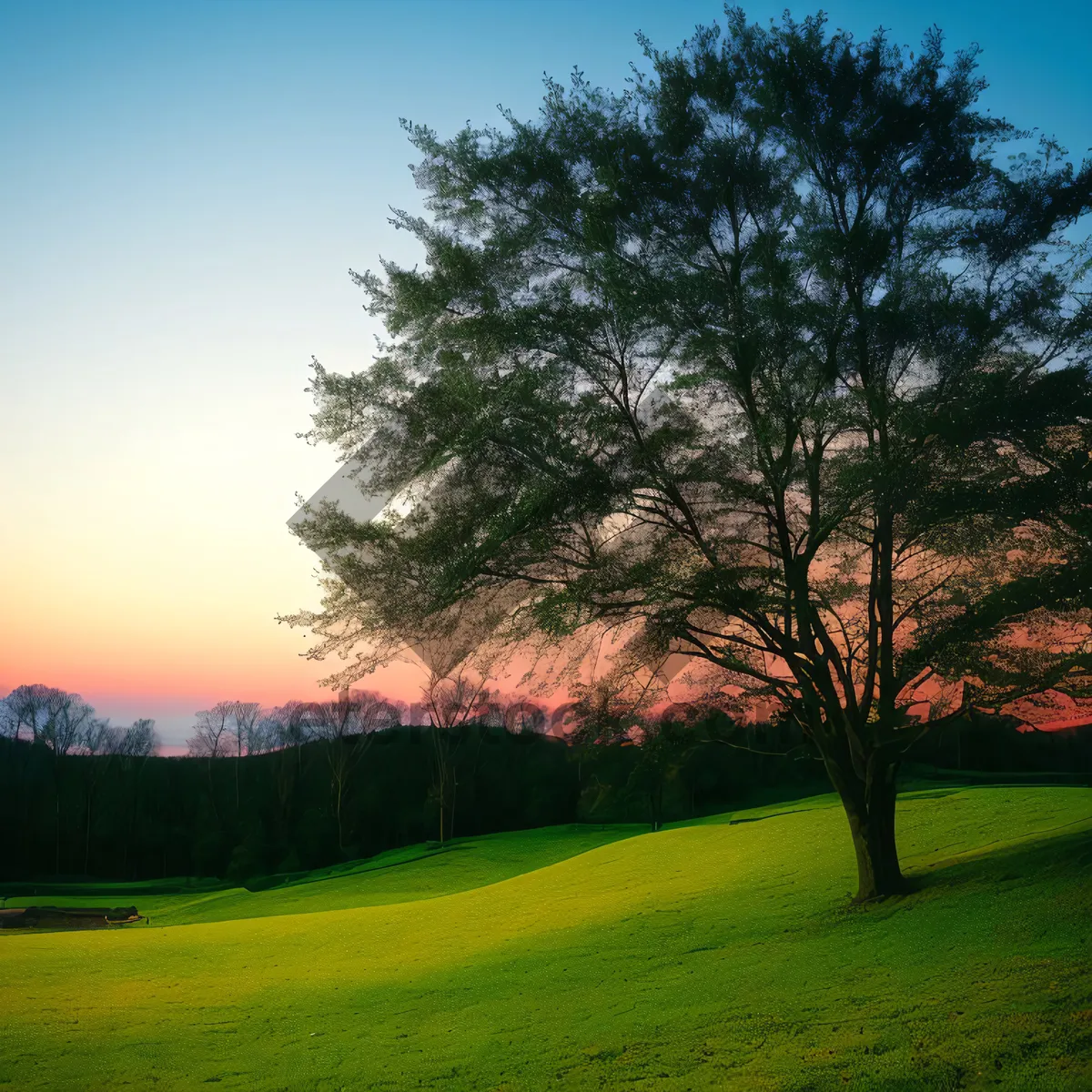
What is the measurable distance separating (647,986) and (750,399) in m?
8.35

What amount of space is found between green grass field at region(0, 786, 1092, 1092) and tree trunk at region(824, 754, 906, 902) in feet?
1.71

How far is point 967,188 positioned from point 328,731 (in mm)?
60458

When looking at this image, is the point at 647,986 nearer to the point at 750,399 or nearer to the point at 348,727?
the point at 750,399

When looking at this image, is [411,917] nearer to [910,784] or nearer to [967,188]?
[967,188]

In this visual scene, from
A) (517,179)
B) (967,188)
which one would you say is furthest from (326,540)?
(967,188)

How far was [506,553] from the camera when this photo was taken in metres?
12.3

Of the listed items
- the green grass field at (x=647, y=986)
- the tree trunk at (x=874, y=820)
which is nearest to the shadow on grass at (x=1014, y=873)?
the green grass field at (x=647, y=986)

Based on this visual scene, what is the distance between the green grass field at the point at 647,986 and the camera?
25.5 ft

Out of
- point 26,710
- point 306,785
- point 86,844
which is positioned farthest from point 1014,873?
point 26,710

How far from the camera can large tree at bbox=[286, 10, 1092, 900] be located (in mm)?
11539

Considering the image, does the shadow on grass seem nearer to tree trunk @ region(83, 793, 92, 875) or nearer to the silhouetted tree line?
the silhouetted tree line

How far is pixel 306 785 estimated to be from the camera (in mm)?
61250

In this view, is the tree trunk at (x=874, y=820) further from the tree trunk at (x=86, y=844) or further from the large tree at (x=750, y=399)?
the tree trunk at (x=86, y=844)

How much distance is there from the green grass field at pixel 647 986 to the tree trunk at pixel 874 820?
1.71 feet
